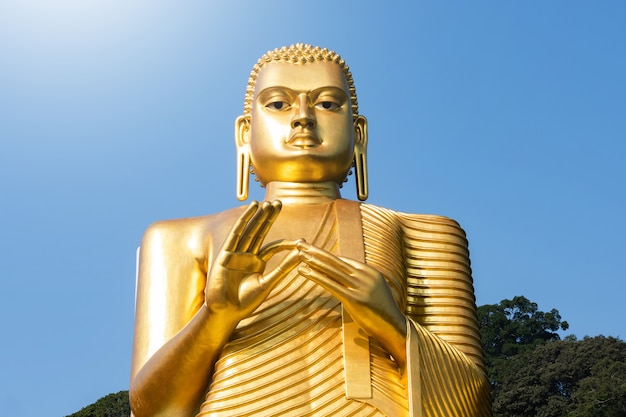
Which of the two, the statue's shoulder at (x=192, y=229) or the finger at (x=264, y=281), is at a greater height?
the statue's shoulder at (x=192, y=229)

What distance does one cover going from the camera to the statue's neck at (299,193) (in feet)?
20.7

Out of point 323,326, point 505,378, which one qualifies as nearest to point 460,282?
point 323,326

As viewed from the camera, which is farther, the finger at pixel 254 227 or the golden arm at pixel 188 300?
the golden arm at pixel 188 300

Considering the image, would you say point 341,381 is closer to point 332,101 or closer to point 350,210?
point 350,210

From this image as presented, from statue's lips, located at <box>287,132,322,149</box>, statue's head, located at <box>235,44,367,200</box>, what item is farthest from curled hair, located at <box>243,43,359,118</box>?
statue's lips, located at <box>287,132,322,149</box>

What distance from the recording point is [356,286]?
5.11 metres

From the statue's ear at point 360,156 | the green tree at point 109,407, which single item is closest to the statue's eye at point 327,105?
the statue's ear at point 360,156

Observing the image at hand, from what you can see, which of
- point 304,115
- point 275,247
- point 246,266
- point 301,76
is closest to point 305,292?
point 275,247

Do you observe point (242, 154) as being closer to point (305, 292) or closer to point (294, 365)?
point (305, 292)

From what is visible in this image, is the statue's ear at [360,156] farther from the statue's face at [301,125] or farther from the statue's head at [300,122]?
the statue's face at [301,125]

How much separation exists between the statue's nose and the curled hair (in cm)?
32

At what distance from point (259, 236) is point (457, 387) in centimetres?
145

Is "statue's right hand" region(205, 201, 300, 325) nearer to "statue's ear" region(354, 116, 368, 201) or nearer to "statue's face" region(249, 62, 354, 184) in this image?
"statue's face" region(249, 62, 354, 184)

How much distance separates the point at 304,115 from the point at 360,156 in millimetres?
655
